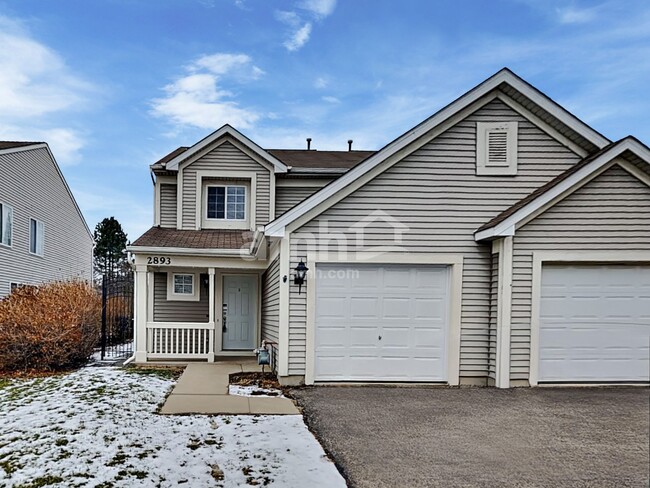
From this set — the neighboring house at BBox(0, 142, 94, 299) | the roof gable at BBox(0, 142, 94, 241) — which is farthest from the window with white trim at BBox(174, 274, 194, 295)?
the roof gable at BBox(0, 142, 94, 241)

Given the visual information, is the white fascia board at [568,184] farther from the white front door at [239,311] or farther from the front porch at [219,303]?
the white front door at [239,311]

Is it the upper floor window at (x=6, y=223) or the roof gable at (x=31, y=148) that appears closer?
the upper floor window at (x=6, y=223)

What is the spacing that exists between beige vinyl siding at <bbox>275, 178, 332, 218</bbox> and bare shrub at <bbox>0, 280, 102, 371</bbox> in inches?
214

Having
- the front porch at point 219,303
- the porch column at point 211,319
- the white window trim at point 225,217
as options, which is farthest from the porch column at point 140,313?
the white window trim at point 225,217

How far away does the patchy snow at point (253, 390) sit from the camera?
6598 millimetres

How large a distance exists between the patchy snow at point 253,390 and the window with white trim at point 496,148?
502 cm

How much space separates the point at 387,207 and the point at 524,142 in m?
2.71

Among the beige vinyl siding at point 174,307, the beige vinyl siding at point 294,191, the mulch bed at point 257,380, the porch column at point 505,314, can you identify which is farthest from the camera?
the beige vinyl siding at point 294,191

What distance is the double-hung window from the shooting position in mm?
11555

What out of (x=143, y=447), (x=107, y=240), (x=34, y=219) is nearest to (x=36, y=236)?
(x=34, y=219)

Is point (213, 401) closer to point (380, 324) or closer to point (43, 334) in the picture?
point (380, 324)

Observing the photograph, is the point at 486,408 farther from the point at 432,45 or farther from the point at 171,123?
the point at 171,123

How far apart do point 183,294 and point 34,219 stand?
27.1ft

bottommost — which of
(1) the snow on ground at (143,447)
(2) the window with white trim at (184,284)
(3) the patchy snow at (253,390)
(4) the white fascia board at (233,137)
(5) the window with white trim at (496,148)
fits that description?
(3) the patchy snow at (253,390)
